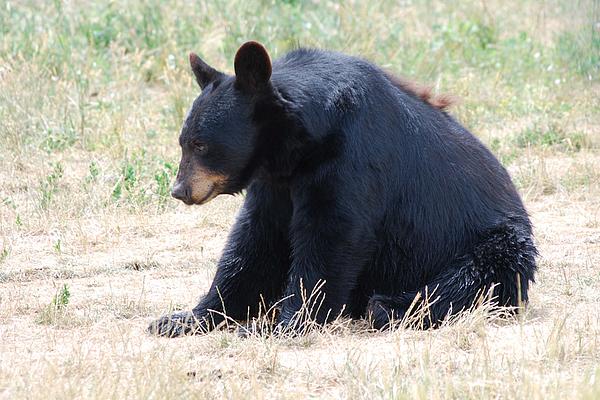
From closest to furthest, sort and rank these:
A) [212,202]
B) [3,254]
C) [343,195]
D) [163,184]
A: 1. [343,195]
2. [3,254]
3. [163,184]
4. [212,202]

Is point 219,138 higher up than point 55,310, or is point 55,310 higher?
point 219,138

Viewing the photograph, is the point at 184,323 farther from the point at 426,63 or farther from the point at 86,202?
the point at 426,63

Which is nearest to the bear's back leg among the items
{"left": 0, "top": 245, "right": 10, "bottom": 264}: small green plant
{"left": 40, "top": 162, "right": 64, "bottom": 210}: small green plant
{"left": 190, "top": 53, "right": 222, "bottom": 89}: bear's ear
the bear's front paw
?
the bear's front paw

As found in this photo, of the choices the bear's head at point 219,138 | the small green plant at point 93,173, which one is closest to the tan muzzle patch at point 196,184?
the bear's head at point 219,138

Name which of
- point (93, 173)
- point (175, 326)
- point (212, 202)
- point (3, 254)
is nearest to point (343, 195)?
point (175, 326)

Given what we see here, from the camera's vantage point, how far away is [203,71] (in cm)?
627

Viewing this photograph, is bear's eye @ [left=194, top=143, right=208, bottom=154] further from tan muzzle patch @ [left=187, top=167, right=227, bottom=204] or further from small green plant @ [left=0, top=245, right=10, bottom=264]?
small green plant @ [left=0, top=245, right=10, bottom=264]

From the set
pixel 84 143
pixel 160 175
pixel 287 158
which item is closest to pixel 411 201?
pixel 287 158

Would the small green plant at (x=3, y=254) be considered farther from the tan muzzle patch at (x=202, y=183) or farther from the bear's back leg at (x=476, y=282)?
the bear's back leg at (x=476, y=282)

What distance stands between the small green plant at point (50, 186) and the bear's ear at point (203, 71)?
2.93 metres

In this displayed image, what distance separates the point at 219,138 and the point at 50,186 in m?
3.51

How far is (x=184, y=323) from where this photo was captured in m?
6.37

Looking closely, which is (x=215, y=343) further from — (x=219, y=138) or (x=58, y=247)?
(x=58, y=247)

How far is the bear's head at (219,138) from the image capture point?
602cm
